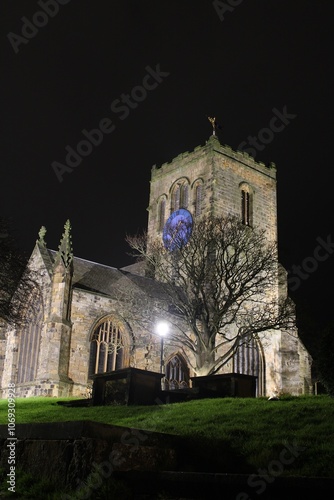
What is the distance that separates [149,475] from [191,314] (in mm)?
21017

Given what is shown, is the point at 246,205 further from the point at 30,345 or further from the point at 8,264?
the point at 8,264

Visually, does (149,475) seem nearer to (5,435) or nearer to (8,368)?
(5,435)

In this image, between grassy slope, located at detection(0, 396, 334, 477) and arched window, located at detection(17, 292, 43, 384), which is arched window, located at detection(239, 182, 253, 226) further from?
grassy slope, located at detection(0, 396, 334, 477)

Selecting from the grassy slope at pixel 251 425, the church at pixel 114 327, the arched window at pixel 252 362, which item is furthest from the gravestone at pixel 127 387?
the arched window at pixel 252 362

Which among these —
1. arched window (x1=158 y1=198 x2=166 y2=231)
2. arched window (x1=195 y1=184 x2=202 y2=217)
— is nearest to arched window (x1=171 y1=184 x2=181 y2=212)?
arched window (x1=158 y1=198 x2=166 y2=231)

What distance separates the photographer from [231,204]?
4375cm

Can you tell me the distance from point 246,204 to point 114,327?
57.5 ft

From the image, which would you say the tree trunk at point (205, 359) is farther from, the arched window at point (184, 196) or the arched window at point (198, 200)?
the arched window at point (184, 196)

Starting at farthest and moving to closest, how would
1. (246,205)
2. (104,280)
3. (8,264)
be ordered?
(246,205), (104,280), (8,264)

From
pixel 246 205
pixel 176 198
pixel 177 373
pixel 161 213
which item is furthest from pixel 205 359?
pixel 161 213

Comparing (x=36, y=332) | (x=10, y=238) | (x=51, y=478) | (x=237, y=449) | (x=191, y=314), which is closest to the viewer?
(x=51, y=478)

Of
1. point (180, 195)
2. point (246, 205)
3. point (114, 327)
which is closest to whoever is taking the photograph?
point (114, 327)

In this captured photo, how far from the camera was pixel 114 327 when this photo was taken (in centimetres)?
3359

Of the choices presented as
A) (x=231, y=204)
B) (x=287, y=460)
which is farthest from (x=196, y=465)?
(x=231, y=204)
